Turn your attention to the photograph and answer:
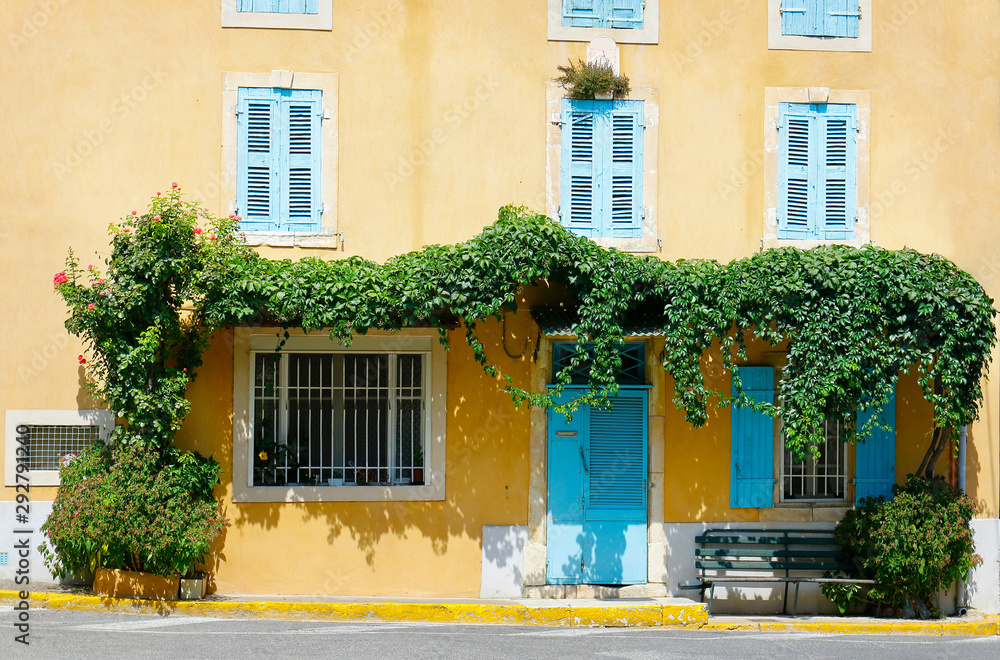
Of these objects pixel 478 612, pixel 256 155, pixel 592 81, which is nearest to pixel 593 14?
pixel 592 81

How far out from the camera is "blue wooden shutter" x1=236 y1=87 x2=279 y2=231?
934 cm

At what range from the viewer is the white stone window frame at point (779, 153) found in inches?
382

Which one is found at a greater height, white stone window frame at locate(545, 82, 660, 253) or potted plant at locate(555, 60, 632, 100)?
potted plant at locate(555, 60, 632, 100)

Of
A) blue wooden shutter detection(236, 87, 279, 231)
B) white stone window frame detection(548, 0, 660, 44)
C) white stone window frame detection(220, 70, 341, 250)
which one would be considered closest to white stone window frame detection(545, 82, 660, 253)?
white stone window frame detection(548, 0, 660, 44)

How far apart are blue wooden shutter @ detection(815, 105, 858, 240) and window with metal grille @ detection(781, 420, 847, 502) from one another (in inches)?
81.6

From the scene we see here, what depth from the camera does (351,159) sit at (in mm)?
9445

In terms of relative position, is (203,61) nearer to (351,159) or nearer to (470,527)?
(351,159)

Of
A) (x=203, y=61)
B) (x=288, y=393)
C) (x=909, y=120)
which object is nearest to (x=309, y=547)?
(x=288, y=393)

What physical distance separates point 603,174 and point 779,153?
1.85 m

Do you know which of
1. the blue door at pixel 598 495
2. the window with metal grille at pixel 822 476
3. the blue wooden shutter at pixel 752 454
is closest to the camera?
the blue door at pixel 598 495

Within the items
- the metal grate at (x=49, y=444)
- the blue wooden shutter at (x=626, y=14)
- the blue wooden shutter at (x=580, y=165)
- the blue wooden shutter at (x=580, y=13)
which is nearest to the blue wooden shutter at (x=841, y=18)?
the blue wooden shutter at (x=626, y=14)

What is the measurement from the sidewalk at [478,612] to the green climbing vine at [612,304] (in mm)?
1712

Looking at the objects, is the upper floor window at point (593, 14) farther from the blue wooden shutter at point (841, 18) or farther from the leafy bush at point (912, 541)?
the leafy bush at point (912, 541)

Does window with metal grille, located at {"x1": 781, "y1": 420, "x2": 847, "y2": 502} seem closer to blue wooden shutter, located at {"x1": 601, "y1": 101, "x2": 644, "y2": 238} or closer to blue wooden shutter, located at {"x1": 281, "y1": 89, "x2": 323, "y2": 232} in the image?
blue wooden shutter, located at {"x1": 601, "y1": 101, "x2": 644, "y2": 238}
